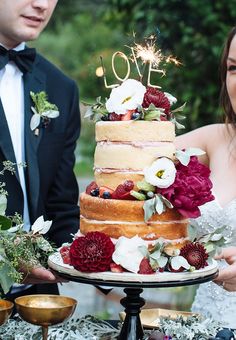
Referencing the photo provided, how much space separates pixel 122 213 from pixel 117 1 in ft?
15.0

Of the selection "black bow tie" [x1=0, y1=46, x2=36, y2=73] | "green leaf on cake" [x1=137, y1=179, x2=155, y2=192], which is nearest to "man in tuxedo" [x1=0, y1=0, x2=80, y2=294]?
"black bow tie" [x1=0, y1=46, x2=36, y2=73]

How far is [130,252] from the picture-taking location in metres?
3.36

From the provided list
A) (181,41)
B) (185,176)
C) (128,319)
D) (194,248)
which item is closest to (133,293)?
(128,319)

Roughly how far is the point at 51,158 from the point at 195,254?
1.44 m

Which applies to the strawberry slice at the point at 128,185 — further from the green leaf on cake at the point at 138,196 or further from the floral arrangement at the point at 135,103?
the floral arrangement at the point at 135,103

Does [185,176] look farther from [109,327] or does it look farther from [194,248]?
[109,327]

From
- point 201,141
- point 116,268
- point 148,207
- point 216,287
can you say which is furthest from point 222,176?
point 116,268

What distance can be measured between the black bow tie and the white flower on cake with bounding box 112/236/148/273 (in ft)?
5.03

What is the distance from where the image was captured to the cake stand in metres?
3.28

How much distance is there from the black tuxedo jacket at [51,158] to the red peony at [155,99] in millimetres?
1037

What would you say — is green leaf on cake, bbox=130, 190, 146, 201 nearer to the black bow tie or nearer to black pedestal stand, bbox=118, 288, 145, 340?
black pedestal stand, bbox=118, 288, 145, 340

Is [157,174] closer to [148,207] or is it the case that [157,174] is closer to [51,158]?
[148,207]

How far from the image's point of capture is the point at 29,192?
440 cm

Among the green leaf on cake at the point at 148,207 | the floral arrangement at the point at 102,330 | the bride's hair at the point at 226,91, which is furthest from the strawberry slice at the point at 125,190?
the bride's hair at the point at 226,91
